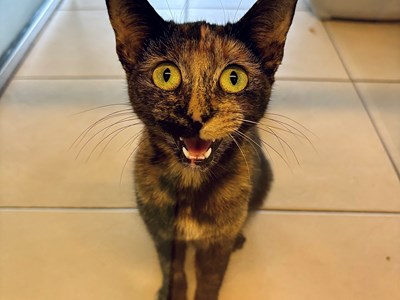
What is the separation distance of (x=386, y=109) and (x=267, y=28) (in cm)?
Result: 68

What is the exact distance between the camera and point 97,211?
98 centimetres

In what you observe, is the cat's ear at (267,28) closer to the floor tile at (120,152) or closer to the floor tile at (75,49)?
the floor tile at (120,152)

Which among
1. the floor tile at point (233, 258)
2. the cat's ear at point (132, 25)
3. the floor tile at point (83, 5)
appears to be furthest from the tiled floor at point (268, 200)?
the cat's ear at point (132, 25)

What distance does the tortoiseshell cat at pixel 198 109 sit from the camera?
635 millimetres

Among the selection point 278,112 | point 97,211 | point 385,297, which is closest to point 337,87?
point 278,112

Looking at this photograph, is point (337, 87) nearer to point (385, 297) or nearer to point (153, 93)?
point (385, 297)

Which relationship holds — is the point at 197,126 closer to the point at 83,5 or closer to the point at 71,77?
the point at 71,77

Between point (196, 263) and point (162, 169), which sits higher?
point (162, 169)

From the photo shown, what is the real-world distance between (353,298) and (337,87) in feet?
2.05

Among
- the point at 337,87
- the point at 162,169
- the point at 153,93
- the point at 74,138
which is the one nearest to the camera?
the point at 153,93

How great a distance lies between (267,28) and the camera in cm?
68

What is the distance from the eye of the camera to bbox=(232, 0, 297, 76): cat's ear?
2.15 ft

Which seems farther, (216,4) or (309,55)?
(309,55)

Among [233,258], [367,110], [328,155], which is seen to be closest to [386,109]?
[367,110]
